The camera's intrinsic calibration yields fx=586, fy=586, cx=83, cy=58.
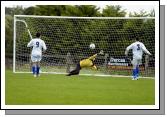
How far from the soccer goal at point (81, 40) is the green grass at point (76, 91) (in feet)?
7.78

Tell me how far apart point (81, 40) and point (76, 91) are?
6268 mm

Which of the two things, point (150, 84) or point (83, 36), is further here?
point (83, 36)

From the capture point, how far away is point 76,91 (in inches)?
563

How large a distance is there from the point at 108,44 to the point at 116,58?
642 mm

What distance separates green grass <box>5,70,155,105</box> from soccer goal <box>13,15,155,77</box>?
7.78 feet

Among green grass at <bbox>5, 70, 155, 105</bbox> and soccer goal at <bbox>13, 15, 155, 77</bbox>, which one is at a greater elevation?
soccer goal at <bbox>13, 15, 155, 77</bbox>

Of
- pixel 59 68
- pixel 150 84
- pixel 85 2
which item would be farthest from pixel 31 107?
pixel 59 68

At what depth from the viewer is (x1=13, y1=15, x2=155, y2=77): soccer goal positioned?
2009 cm

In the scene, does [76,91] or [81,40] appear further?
[81,40]

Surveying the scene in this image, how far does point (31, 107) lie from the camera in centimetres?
1217

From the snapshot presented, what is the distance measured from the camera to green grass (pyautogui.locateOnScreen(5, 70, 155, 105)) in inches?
512

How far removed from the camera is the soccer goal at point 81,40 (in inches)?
791

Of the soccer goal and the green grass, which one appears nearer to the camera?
the green grass

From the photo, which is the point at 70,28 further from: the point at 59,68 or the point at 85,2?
the point at 85,2
